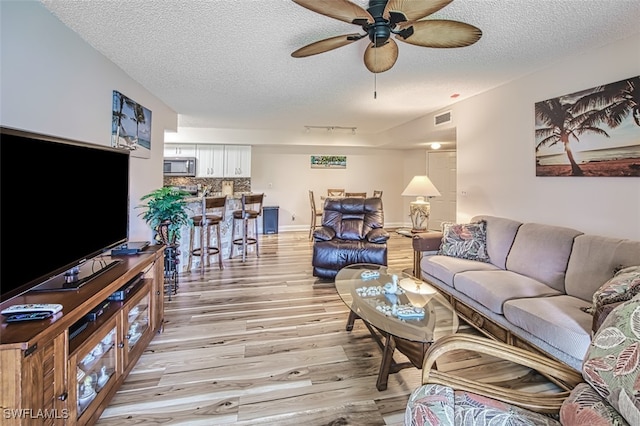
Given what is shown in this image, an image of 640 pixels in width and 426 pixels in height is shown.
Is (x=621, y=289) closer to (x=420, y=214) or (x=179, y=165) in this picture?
(x=420, y=214)

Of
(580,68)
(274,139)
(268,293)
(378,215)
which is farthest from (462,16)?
(274,139)

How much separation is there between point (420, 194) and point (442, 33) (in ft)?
8.57

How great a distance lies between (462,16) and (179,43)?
7.14 ft

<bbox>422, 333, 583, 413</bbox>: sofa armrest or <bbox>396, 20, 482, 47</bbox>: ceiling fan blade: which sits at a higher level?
<bbox>396, 20, 482, 47</bbox>: ceiling fan blade

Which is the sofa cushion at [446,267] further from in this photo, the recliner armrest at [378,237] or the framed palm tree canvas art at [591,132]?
the framed palm tree canvas art at [591,132]

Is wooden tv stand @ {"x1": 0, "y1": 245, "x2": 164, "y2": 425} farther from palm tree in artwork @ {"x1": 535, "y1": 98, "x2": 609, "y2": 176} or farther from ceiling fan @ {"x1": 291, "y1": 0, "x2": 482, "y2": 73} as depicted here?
palm tree in artwork @ {"x1": 535, "y1": 98, "x2": 609, "y2": 176}

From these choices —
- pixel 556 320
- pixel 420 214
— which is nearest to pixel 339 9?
pixel 556 320

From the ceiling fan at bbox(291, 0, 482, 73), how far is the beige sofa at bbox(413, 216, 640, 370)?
1.78m

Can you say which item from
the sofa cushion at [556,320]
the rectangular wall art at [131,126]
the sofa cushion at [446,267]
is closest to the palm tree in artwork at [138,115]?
the rectangular wall art at [131,126]

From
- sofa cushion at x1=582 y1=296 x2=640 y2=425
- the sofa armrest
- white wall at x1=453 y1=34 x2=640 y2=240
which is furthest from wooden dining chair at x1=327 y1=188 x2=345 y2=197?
sofa cushion at x1=582 y1=296 x2=640 y2=425

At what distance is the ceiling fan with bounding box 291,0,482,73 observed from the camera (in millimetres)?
1520

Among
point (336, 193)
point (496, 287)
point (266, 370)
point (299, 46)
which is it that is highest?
point (299, 46)

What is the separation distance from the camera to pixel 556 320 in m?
1.84

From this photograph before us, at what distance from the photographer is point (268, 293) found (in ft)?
11.5
